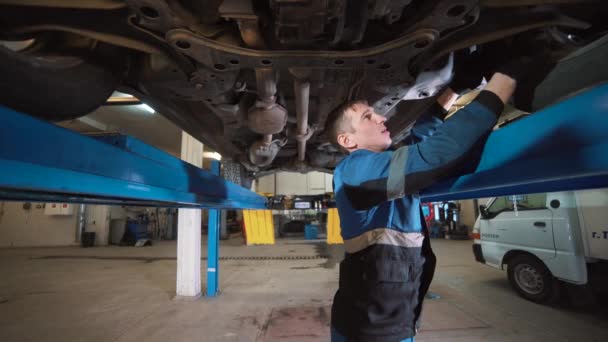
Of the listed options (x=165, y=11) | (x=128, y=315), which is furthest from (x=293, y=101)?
(x=128, y=315)

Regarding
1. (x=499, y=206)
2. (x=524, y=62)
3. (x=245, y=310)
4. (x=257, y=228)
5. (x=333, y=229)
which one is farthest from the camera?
(x=257, y=228)

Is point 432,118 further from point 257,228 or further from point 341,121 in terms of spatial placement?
point 257,228

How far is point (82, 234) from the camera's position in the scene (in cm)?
741

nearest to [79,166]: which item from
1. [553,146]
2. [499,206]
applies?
[553,146]

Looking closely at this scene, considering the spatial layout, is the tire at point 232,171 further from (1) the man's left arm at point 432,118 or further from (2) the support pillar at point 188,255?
(1) the man's left arm at point 432,118

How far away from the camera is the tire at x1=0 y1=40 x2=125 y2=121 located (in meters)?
0.77

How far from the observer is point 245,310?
223cm

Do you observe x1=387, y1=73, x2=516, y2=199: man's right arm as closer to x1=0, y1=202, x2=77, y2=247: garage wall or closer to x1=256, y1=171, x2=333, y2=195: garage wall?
x1=256, y1=171, x2=333, y2=195: garage wall

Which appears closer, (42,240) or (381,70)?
(381,70)

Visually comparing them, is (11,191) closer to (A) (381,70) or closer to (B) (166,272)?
(A) (381,70)

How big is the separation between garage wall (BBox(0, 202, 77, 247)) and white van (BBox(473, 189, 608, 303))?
31.1ft

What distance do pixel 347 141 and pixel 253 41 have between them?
430 millimetres

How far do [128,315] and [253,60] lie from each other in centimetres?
232

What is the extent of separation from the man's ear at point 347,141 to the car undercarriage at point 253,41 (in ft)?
0.75
